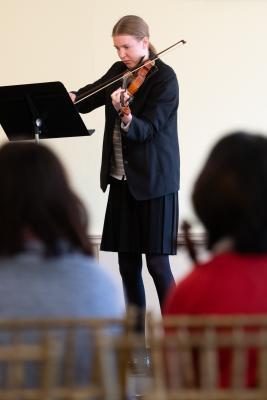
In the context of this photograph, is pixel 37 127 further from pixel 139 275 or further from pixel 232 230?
pixel 232 230

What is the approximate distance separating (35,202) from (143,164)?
1628 millimetres

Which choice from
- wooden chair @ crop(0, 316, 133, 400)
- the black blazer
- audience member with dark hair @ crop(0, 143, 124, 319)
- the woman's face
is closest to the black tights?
the black blazer

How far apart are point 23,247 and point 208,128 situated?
2.52m

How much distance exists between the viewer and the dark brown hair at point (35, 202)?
155 centimetres

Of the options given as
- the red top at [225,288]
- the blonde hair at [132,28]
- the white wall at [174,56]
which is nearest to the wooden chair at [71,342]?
the red top at [225,288]

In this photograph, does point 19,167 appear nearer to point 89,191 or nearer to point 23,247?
point 23,247

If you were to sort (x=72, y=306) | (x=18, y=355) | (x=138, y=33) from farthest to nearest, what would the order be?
(x=138, y=33)
(x=72, y=306)
(x=18, y=355)

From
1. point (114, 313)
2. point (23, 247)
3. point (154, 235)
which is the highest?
point (23, 247)

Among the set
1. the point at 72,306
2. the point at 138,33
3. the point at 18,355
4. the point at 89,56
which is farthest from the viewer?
the point at 89,56

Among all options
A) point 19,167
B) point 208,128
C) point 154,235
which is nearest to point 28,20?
point 208,128

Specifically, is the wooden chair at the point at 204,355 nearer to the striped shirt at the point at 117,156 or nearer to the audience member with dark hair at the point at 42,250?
the audience member with dark hair at the point at 42,250

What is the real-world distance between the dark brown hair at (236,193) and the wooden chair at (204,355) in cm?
21

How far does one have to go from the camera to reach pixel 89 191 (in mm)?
3988

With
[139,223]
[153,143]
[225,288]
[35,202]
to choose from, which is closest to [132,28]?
[153,143]
